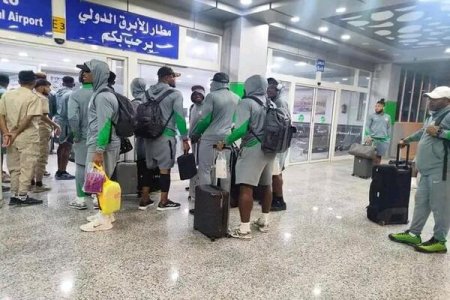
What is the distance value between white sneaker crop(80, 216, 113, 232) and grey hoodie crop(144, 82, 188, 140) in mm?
1040

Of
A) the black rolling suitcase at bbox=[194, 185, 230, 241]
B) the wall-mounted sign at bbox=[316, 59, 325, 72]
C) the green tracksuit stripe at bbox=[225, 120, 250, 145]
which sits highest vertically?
the wall-mounted sign at bbox=[316, 59, 325, 72]

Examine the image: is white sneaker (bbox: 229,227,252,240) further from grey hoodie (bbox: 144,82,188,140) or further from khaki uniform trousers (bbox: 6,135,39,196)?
khaki uniform trousers (bbox: 6,135,39,196)

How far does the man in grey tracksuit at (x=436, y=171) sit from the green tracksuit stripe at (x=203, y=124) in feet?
6.68

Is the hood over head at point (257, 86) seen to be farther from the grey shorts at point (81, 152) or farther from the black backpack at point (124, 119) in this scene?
the grey shorts at point (81, 152)

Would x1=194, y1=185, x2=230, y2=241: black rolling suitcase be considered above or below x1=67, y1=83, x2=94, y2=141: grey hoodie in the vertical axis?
below

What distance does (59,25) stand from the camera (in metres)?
4.04

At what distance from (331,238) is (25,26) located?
4.27 m

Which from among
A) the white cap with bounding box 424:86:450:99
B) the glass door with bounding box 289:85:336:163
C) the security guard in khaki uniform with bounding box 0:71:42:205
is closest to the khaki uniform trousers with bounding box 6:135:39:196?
the security guard in khaki uniform with bounding box 0:71:42:205

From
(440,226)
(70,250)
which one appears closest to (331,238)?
(440,226)

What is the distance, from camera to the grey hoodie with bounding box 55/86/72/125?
4.44 m

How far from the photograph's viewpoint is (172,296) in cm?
196

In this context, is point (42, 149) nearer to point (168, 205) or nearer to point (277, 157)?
point (168, 205)

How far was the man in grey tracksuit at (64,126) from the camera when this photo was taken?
4484 millimetres

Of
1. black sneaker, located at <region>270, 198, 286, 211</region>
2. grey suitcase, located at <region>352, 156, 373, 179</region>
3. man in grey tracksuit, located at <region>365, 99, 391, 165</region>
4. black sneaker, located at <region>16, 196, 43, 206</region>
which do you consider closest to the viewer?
black sneaker, located at <region>16, 196, 43, 206</region>
